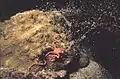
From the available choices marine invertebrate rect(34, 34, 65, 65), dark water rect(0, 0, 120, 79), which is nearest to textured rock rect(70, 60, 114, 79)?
marine invertebrate rect(34, 34, 65, 65)

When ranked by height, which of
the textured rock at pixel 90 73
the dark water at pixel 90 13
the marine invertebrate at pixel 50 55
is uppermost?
the dark water at pixel 90 13

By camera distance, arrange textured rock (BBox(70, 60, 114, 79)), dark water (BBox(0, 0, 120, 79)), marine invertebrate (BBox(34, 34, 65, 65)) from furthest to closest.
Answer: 1. dark water (BBox(0, 0, 120, 79))
2. textured rock (BBox(70, 60, 114, 79))
3. marine invertebrate (BBox(34, 34, 65, 65))

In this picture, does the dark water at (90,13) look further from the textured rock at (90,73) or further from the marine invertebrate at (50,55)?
the marine invertebrate at (50,55)

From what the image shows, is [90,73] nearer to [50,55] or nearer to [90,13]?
[50,55]

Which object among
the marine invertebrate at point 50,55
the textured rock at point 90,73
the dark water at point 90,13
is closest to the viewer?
the marine invertebrate at point 50,55

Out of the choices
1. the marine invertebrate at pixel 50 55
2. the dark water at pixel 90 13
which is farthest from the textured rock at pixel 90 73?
the dark water at pixel 90 13

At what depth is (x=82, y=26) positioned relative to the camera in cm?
709

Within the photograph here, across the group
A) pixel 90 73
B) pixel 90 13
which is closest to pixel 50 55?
pixel 90 73

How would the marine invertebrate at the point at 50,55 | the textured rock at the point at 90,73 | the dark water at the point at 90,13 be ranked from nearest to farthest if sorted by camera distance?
the marine invertebrate at the point at 50,55
the textured rock at the point at 90,73
the dark water at the point at 90,13

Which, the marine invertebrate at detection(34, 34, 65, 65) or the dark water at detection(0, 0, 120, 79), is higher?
the dark water at detection(0, 0, 120, 79)

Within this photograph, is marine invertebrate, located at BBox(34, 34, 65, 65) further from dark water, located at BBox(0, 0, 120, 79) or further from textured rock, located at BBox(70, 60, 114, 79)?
dark water, located at BBox(0, 0, 120, 79)

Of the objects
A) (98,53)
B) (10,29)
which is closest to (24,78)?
(10,29)

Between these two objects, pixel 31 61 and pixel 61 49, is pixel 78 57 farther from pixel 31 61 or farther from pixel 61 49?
pixel 31 61

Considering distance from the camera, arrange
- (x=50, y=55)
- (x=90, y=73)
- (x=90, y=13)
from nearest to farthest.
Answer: (x=50, y=55) < (x=90, y=73) < (x=90, y=13)
